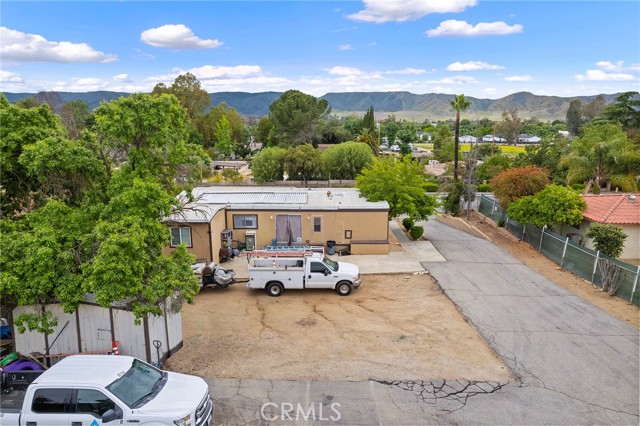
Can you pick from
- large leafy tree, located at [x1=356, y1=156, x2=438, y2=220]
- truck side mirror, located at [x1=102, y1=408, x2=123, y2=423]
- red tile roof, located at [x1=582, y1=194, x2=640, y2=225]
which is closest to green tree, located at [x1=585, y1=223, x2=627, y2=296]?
red tile roof, located at [x1=582, y1=194, x2=640, y2=225]

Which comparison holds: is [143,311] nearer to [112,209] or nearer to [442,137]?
[112,209]

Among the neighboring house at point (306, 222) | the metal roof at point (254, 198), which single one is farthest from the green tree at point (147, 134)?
the metal roof at point (254, 198)

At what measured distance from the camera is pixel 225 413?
10.4 m

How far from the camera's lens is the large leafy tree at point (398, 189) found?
998 inches

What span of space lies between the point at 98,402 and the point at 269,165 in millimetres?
38502

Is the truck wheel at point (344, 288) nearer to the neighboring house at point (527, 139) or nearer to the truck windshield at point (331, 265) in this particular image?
the truck windshield at point (331, 265)

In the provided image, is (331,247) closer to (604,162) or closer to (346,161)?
(604,162)

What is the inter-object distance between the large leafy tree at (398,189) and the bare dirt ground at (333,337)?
24.1 ft

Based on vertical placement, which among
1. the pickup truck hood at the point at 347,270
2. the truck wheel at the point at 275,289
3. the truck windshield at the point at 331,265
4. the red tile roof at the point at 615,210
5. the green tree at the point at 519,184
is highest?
the green tree at the point at 519,184

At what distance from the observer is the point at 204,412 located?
9.30 m

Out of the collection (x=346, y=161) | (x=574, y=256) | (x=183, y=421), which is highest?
(x=346, y=161)

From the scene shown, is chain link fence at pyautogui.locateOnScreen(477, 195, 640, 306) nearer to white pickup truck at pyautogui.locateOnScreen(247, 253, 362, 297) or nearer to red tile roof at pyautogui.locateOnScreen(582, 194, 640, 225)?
red tile roof at pyautogui.locateOnScreen(582, 194, 640, 225)

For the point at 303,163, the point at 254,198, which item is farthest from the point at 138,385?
the point at 303,163

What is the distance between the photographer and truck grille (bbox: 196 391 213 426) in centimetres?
900
